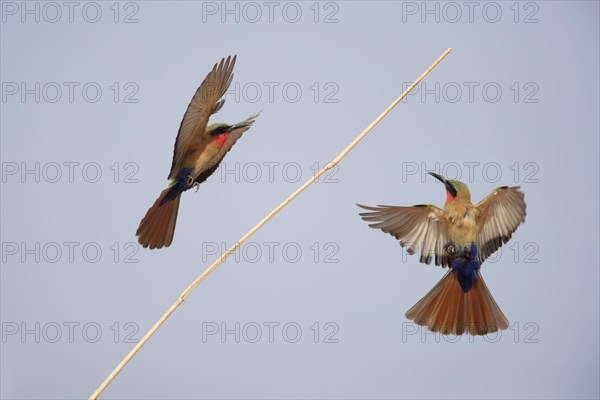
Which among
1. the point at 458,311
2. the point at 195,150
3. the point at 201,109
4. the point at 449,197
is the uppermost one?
the point at 201,109

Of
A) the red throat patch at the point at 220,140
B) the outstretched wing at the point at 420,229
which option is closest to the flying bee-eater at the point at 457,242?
the outstretched wing at the point at 420,229

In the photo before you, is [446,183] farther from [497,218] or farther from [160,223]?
[160,223]

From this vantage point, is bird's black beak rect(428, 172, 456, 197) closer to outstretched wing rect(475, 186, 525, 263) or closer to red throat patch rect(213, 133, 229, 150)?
outstretched wing rect(475, 186, 525, 263)

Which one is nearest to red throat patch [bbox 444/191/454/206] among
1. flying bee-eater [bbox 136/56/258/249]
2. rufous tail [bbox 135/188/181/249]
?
flying bee-eater [bbox 136/56/258/249]

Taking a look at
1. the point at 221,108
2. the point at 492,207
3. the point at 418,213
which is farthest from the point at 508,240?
the point at 221,108

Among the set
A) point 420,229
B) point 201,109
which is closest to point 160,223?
point 201,109

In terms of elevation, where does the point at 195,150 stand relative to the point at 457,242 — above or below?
above

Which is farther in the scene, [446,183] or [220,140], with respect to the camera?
[220,140]
